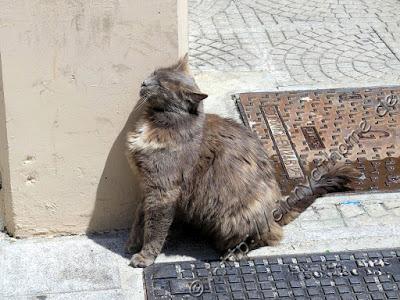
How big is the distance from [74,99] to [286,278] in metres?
1.62

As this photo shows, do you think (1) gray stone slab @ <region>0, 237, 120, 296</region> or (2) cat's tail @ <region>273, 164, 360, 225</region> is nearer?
(1) gray stone slab @ <region>0, 237, 120, 296</region>

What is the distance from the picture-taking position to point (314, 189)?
5344 millimetres

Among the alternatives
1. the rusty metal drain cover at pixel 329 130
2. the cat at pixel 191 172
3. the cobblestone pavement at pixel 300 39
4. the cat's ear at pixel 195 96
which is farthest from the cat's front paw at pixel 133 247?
the cobblestone pavement at pixel 300 39

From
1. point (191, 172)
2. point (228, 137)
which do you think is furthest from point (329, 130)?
point (191, 172)

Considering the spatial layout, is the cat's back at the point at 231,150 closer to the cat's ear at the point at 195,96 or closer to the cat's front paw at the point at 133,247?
the cat's ear at the point at 195,96

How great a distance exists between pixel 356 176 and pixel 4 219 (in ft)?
7.76

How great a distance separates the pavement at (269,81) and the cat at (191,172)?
222 mm

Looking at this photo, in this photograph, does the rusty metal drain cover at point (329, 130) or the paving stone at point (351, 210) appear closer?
the paving stone at point (351, 210)

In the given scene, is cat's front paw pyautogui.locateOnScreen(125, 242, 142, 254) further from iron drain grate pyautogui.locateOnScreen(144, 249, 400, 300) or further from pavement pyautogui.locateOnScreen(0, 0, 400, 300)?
iron drain grate pyautogui.locateOnScreen(144, 249, 400, 300)

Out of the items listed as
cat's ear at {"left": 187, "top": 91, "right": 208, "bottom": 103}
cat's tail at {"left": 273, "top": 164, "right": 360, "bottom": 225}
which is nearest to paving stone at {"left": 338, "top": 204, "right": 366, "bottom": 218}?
cat's tail at {"left": 273, "top": 164, "right": 360, "bottom": 225}

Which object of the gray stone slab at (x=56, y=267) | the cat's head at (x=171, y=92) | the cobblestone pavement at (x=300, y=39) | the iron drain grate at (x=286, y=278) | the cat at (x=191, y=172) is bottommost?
the cobblestone pavement at (x=300, y=39)

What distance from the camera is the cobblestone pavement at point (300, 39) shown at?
7164mm

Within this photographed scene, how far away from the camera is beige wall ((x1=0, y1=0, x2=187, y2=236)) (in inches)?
177

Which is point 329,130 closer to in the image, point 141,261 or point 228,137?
point 228,137
